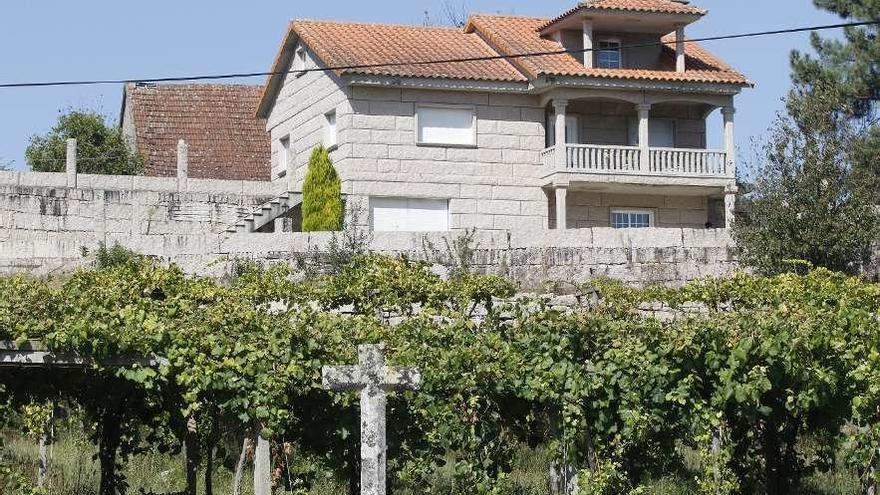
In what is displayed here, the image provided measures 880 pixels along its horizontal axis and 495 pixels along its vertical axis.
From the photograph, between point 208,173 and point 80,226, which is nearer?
point 80,226

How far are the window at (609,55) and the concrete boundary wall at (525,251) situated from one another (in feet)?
20.7

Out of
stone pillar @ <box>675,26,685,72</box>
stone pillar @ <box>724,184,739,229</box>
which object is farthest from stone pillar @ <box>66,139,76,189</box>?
stone pillar @ <box>724,184,739,229</box>

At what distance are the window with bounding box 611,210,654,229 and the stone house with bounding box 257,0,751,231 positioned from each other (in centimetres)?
4

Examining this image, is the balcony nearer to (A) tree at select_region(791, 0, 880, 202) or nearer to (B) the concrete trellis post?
(A) tree at select_region(791, 0, 880, 202)

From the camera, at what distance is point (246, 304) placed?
1575cm

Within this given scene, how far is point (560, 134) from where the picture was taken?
31.0 meters

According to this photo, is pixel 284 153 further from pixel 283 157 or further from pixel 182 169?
pixel 182 169

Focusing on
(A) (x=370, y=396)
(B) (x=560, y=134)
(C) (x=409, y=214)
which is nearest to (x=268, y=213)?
(C) (x=409, y=214)

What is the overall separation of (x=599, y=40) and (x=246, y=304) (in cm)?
1809

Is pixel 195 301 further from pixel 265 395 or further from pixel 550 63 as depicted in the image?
pixel 550 63

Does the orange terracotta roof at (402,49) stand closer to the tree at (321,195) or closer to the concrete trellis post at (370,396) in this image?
the tree at (321,195)

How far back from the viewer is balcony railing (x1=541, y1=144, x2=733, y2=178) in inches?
1240

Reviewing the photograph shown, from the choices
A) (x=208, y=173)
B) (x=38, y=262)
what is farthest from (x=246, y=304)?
(x=208, y=173)

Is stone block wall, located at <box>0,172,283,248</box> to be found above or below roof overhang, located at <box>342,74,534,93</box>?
below
